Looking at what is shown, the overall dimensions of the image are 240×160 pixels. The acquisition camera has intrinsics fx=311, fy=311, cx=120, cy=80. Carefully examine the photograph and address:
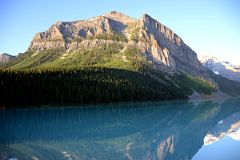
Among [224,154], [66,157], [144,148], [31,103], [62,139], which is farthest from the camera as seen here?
[31,103]

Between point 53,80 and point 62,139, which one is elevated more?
point 53,80

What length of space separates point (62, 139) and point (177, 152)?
19901 millimetres

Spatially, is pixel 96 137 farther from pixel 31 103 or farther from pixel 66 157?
pixel 31 103

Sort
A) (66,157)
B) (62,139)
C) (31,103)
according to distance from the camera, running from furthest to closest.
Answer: (31,103) < (62,139) < (66,157)

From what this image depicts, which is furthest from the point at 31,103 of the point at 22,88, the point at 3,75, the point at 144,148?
the point at 144,148

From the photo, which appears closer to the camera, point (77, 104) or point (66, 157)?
point (66, 157)

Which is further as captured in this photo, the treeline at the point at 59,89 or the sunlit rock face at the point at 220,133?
the treeline at the point at 59,89

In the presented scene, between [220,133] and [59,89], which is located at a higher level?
[59,89]

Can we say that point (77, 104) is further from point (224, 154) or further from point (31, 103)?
point (224, 154)

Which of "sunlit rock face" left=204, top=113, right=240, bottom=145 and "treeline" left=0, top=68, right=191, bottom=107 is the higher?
"treeline" left=0, top=68, right=191, bottom=107

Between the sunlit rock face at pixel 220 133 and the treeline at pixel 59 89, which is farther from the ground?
the treeline at pixel 59 89

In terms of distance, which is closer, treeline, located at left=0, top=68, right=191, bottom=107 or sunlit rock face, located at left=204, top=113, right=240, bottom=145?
sunlit rock face, located at left=204, top=113, right=240, bottom=145

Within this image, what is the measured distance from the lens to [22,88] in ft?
405

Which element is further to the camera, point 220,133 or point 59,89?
point 59,89
